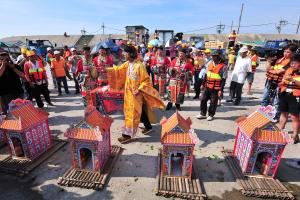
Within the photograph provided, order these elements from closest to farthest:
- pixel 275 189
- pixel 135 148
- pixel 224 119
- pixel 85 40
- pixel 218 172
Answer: pixel 275 189, pixel 218 172, pixel 135 148, pixel 224 119, pixel 85 40

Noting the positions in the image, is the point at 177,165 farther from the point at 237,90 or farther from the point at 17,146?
the point at 237,90

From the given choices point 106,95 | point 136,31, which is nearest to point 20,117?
point 106,95

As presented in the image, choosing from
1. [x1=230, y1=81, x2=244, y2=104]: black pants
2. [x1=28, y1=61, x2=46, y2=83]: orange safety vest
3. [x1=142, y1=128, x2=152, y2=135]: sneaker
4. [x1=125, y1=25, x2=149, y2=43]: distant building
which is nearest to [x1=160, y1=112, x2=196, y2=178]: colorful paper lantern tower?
[x1=142, y1=128, x2=152, y2=135]: sneaker

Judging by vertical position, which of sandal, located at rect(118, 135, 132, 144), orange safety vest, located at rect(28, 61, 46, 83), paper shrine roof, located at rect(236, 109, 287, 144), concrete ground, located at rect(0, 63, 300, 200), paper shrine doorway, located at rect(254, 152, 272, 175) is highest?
orange safety vest, located at rect(28, 61, 46, 83)

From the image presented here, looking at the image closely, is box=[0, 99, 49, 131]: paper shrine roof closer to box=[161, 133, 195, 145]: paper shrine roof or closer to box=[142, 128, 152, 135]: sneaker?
box=[142, 128, 152, 135]: sneaker

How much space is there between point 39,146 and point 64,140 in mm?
619

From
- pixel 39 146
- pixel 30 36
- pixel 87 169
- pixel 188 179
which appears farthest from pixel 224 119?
pixel 30 36

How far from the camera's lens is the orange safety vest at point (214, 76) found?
15.1 feet

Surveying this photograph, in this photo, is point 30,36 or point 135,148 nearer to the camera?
point 135,148

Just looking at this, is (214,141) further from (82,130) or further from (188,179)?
(82,130)

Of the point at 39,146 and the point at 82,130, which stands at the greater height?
the point at 82,130

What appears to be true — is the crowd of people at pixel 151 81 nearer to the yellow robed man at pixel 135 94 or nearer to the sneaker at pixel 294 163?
the yellow robed man at pixel 135 94

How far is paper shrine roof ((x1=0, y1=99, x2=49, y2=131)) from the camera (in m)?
3.25

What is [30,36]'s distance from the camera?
155 ft
